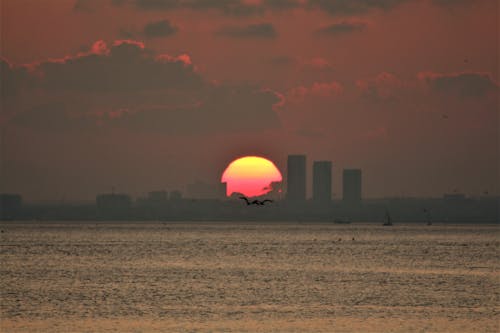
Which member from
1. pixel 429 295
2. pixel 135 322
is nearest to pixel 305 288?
pixel 429 295

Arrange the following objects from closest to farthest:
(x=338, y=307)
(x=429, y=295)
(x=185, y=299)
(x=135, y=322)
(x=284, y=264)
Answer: (x=135, y=322) → (x=338, y=307) → (x=185, y=299) → (x=429, y=295) → (x=284, y=264)

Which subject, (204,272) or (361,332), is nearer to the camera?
(361,332)

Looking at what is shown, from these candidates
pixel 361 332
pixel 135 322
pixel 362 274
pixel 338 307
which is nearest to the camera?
pixel 361 332

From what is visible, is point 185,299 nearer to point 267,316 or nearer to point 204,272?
point 267,316

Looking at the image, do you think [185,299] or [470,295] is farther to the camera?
[470,295]

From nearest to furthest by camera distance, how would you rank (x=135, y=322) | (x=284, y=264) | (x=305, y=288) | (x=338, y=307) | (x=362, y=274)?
(x=135, y=322), (x=338, y=307), (x=305, y=288), (x=362, y=274), (x=284, y=264)

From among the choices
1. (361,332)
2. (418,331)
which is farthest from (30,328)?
(418,331)

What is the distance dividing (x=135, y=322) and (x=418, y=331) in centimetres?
2529

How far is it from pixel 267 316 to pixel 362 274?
68.2 meters

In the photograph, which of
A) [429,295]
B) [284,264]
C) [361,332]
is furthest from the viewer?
[284,264]

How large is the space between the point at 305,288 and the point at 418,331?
4407 cm

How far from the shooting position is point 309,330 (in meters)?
82.9

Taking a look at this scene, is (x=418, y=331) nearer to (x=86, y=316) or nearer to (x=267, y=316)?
(x=267, y=316)

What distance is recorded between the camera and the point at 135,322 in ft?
287
